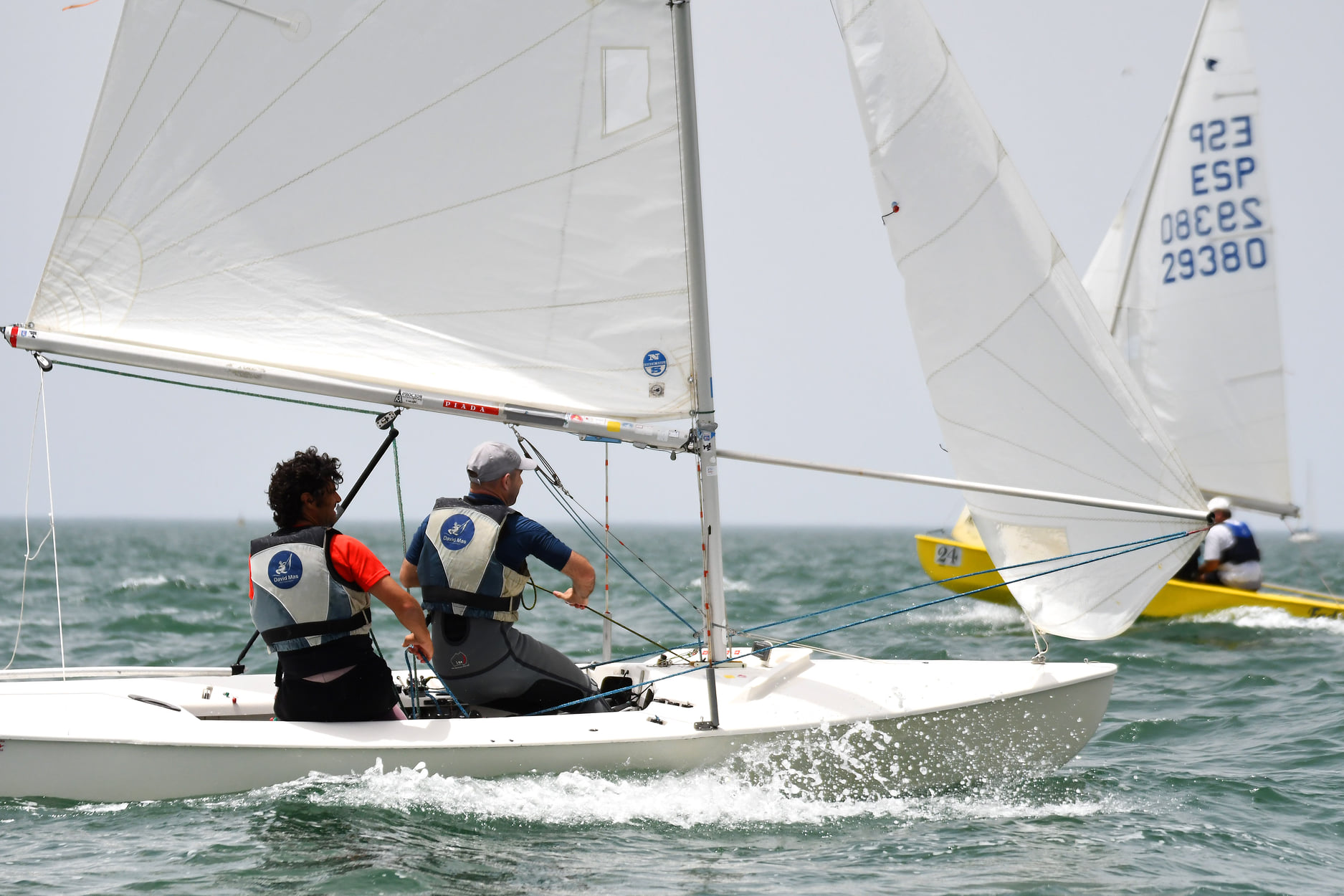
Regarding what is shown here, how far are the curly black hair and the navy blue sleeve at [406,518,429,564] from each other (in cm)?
38

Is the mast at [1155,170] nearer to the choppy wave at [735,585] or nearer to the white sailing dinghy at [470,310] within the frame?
the choppy wave at [735,585]

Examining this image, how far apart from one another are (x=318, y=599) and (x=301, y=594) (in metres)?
0.06

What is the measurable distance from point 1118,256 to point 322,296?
1110 centimetres

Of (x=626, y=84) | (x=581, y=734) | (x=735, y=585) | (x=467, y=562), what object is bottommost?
(x=735, y=585)

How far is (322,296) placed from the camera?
426cm

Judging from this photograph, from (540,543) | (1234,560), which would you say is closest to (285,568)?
(540,543)

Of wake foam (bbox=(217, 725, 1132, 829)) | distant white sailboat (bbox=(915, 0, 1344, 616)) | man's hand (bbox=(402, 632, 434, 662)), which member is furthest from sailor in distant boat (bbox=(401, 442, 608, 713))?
distant white sailboat (bbox=(915, 0, 1344, 616))

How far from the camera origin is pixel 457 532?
13.0ft

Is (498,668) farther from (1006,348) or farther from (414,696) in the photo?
(1006,348)

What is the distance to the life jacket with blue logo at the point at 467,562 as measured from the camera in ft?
13.0

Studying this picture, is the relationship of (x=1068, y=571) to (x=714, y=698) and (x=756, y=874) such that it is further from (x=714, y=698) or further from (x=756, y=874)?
(x=756, y=874)

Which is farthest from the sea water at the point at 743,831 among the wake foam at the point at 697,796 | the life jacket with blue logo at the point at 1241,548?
the life jacket with blue logo at the point at 1241,548

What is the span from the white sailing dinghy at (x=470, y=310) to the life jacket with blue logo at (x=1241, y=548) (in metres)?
7.82

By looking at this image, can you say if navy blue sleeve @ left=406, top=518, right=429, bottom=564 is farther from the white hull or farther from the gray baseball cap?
the white hull
